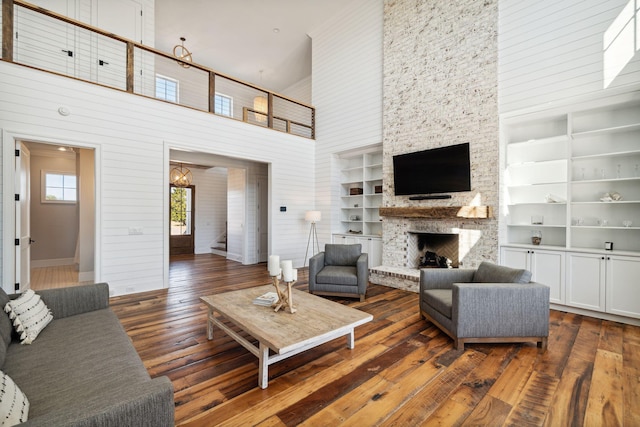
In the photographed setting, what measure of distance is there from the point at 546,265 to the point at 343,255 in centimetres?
301

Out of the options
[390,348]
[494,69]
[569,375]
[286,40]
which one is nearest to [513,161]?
[494,69]

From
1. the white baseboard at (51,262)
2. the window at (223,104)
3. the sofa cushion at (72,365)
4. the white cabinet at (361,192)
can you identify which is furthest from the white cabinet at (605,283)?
the white baseboard at (51,262)

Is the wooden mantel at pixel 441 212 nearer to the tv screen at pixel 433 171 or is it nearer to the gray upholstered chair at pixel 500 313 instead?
the tv screen at pixel 433 171

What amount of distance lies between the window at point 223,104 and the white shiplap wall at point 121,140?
4020 mm

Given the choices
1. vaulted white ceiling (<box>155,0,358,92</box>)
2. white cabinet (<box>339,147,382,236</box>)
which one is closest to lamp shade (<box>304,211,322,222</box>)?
white cabinet (<box>339,147,382,236</box>)

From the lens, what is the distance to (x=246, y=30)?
7281 millimetres

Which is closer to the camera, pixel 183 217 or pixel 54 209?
pixel 54 209

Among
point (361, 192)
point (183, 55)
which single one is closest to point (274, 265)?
point (361, 192)

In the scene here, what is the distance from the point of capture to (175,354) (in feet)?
9.02

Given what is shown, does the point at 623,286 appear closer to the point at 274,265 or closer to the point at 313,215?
the point at 274,265

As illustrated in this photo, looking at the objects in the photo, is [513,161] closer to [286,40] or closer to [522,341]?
[522,341]

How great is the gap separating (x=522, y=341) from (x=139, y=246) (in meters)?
5.61

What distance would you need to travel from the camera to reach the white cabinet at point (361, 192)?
6.88m

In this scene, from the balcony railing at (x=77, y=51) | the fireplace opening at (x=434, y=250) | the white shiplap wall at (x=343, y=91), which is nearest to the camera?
the balcony railing at (x=77, y=51)
